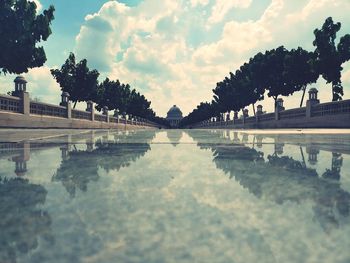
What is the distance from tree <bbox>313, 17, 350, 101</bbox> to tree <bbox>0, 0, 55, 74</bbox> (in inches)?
1047

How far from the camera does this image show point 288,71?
134 ft

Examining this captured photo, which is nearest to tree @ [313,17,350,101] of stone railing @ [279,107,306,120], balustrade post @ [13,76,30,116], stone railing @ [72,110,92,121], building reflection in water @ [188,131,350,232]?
stone railing @ [279,107,306,120]

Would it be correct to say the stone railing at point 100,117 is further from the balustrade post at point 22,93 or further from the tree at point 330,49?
the tree at point 330,49

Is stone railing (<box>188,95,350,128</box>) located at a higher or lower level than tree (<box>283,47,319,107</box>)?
lower

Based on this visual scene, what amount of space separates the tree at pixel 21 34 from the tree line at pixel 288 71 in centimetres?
2680

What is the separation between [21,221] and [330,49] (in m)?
36.9

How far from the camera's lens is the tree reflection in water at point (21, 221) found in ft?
2.75

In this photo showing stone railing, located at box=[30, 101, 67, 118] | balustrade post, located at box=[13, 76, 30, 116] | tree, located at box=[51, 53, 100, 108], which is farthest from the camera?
tree, located at box=[51, 53, 100, 108]

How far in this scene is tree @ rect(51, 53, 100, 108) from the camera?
46.4m

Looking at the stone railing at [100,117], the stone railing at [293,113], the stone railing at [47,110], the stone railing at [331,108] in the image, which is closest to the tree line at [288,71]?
the stone railing at [293,113]

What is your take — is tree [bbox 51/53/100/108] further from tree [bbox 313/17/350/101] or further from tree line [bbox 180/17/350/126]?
tree [bbox 313/17/350/101]

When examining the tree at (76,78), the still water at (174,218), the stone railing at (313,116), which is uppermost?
the tree at (76,78)

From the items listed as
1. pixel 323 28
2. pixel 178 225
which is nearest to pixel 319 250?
pixel 178 225

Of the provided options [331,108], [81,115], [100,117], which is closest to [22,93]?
[81,115]
